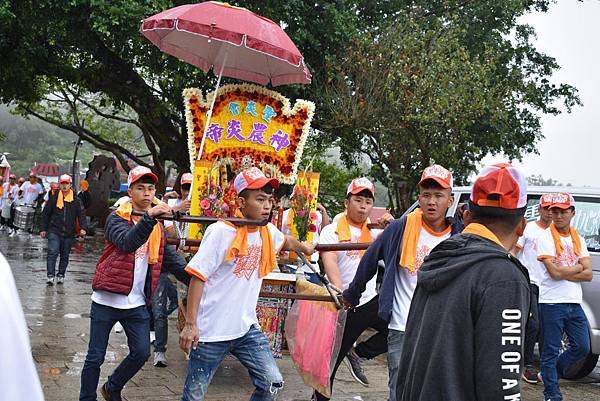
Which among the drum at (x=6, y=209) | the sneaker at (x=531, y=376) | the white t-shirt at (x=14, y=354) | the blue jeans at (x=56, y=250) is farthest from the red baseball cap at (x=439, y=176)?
the drum at (x=6, y=209)

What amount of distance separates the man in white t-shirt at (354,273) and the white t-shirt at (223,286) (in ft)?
4.62

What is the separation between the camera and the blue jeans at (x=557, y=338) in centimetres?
686

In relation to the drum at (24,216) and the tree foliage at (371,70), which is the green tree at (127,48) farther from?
the drum at (24,216)

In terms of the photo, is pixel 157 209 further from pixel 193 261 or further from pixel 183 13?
pixel 183 13

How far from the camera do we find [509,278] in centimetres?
253

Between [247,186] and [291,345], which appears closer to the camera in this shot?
[247,186]

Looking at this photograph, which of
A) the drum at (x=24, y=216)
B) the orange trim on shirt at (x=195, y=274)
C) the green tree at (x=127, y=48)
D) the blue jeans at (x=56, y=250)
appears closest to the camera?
the orange trim on shirt at (x=195, y=274)

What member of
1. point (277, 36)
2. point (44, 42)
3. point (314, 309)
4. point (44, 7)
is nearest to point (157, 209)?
point (314, 309)

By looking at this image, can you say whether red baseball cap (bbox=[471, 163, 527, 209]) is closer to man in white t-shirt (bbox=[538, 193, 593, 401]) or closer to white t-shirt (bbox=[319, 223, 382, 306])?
white t-shirt (bbox=[319, 223, 382, 306])

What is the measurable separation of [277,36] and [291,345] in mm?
3084

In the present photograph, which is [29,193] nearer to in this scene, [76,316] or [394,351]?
[76,316]

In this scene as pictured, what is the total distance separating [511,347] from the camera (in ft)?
8.12

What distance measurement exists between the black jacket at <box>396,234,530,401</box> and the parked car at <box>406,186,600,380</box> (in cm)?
570

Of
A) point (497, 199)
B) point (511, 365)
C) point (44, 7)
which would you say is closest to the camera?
point (511, 365)
